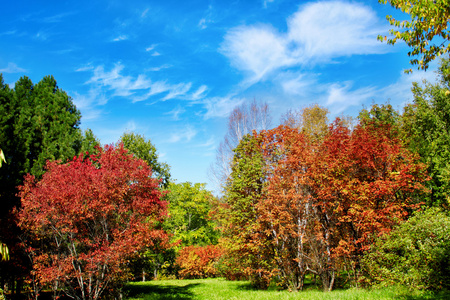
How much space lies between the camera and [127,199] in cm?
1313

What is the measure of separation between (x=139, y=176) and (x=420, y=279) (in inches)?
464

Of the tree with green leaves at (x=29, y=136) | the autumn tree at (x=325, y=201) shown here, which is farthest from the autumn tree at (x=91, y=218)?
the autumn tree at (x=325, y=201)

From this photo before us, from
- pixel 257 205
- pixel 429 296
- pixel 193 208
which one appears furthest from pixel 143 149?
pixel 429 296

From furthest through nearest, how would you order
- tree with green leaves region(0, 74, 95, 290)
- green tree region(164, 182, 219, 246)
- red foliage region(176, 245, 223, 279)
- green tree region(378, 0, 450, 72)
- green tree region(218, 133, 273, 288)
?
green tree region(164, 182, 219, 246) → red foliage region(176, 245, 223, 279) → green tree region(218, 133, 273, 288) → tree with green leaves region(0, 74, 95, 290) → green tree region(378, 0, 450, 72)

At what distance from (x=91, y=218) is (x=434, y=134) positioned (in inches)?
973

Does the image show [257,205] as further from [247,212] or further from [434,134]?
[434,134]

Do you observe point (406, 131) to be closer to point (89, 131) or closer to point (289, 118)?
point (289, 118)

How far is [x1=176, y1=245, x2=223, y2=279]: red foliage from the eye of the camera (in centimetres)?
3066

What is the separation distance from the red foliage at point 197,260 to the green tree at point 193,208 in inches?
116

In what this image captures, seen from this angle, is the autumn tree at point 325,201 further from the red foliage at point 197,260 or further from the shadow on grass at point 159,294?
the red foliage at point 197,260

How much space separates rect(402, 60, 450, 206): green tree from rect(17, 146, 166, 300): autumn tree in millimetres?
20072

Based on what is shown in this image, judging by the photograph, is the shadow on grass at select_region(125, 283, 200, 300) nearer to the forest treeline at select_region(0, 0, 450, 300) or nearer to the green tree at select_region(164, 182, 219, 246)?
the forest treeline at select_region(0, 0, 450, 300)

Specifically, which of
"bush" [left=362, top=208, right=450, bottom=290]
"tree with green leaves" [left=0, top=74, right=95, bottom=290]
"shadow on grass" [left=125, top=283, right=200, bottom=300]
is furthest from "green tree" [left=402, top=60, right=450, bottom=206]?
"tree with green leaves" [left=0, top=74, right=95, bottom=290]

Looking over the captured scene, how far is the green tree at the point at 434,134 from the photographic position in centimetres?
2061
